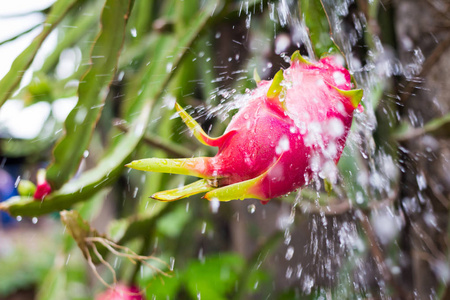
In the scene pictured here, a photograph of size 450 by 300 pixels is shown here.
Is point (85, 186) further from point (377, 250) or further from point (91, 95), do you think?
point (377, 250)

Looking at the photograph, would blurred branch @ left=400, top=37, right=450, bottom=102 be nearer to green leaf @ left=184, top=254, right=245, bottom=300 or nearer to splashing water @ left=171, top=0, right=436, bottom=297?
splashing water @ left=171, top=0, right=436, bottom=297

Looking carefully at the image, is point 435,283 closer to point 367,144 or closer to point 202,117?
point 367,144

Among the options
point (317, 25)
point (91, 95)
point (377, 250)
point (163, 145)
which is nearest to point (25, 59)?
point (91, 95)

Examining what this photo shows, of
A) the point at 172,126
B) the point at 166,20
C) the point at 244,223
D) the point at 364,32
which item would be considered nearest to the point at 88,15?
the point at 166,20

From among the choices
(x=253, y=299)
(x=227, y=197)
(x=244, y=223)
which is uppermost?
(x=227, y=197)

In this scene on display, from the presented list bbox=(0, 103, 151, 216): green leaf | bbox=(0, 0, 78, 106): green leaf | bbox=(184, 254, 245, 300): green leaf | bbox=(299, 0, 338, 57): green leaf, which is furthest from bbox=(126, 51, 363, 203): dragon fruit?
bbox=(184, 254, 245, 300): green leaf
